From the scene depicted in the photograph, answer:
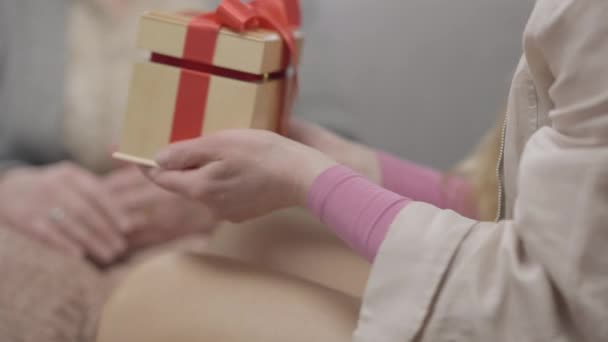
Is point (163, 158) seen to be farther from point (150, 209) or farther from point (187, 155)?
point (150, 209)

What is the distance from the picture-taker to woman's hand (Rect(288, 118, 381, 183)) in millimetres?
751

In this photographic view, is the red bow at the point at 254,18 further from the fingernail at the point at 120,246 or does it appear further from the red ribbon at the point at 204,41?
the fingernail at the point at 120,246

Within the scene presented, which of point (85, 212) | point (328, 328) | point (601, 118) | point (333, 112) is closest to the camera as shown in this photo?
point (601, 118)

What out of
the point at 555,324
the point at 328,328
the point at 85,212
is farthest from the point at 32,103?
the point at 555,324

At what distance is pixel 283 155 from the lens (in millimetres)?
587

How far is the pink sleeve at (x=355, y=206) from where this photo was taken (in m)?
0.53

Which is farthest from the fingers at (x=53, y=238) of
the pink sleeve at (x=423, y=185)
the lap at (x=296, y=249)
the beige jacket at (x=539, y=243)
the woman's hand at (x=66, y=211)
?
the beige jacket at (x=539, y=243)

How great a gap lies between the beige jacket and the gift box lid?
0.62 ft

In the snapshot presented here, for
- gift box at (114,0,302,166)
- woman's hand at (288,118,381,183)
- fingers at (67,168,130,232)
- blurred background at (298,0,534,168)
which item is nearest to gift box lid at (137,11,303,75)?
gift box at (114,0,302,166)

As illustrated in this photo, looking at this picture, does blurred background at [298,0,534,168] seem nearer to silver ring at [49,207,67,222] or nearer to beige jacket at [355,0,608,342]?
silver ring at [49,207,67,222]

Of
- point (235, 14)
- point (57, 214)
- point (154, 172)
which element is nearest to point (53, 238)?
point (57, 214)

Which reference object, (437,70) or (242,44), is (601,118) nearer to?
(242,44)

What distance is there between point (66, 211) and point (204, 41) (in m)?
0.43

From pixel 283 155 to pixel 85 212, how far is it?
1.55 feet
